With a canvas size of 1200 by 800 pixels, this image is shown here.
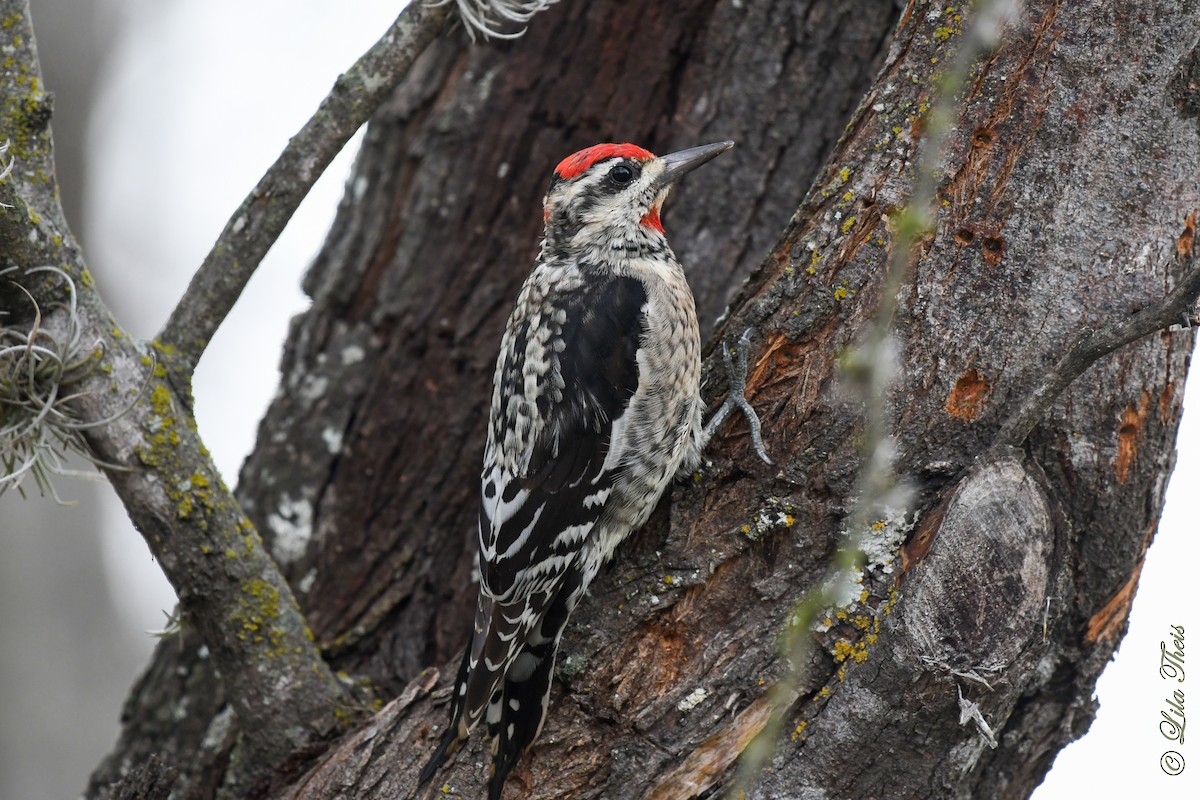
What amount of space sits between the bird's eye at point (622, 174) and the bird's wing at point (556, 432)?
0.33m

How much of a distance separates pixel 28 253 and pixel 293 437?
4.36 feet

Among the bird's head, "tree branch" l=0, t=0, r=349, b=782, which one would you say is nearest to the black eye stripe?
the bird's head

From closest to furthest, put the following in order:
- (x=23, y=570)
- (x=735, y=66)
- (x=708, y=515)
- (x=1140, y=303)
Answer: (x=1140, y=303) → (x=708, y=515) → (x=735, y=66) → (x=23, y=570)

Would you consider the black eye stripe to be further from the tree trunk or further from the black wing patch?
the tree trunk

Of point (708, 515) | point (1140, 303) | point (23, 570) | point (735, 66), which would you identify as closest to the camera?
point (1140, 303)

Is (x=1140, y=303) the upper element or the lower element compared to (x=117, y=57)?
lower

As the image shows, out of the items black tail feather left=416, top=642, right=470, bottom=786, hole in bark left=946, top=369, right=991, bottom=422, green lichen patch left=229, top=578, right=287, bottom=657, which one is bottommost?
black tail feather left=416, top=642, right=470, bottom=786

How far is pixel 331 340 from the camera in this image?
11.7 ft

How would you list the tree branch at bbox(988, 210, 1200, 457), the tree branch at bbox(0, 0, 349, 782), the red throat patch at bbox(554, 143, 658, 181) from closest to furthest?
the tree branch at bbox(988, 210, 1200, 457) < the tree branch at bbox(0, 0, 349, 782) < the red throat patch at bbox(554, 143, 658, 181)

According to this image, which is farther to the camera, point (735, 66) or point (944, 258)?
point (735, 66)

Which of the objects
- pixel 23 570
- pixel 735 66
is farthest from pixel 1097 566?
pixel 23 570

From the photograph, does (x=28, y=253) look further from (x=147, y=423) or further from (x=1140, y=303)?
(x=1140, y=303)

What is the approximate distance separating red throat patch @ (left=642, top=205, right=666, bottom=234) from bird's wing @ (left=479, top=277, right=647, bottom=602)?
27 centimetres

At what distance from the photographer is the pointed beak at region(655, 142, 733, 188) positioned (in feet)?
9.98
